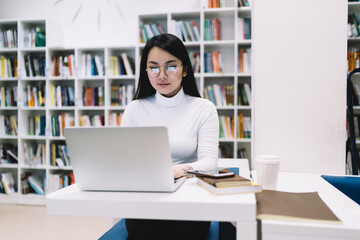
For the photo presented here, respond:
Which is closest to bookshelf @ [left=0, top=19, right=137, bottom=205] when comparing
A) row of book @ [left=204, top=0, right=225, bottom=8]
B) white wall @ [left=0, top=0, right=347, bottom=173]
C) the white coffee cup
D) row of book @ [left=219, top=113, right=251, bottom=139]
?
row of book @ [left=204, top=0, right=225, bottom=8]

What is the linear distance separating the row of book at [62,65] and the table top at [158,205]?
3372mm

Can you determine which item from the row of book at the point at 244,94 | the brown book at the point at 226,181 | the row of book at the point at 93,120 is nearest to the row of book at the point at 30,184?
the row of book at the point at 93,120

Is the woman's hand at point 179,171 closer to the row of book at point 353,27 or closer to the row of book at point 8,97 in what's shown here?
the row of book at point 353,27

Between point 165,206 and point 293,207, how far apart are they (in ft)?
1.14

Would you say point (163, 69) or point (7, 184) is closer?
point (163, 69)

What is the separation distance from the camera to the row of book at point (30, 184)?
3.93m

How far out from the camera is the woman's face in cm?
142

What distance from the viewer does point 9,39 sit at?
157 inches

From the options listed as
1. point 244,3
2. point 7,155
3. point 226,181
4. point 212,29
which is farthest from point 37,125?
point 226,181

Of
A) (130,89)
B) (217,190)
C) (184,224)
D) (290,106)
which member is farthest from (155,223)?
(130,89)

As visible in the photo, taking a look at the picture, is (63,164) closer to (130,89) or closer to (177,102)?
(130,89)

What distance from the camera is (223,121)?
141 inches

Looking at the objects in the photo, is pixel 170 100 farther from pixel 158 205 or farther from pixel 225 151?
pixel 225 151

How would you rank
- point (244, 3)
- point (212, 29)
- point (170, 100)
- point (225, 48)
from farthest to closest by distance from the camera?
point (225, 48)
point (212, 29)
point (244, 3)
point (170, 100)
